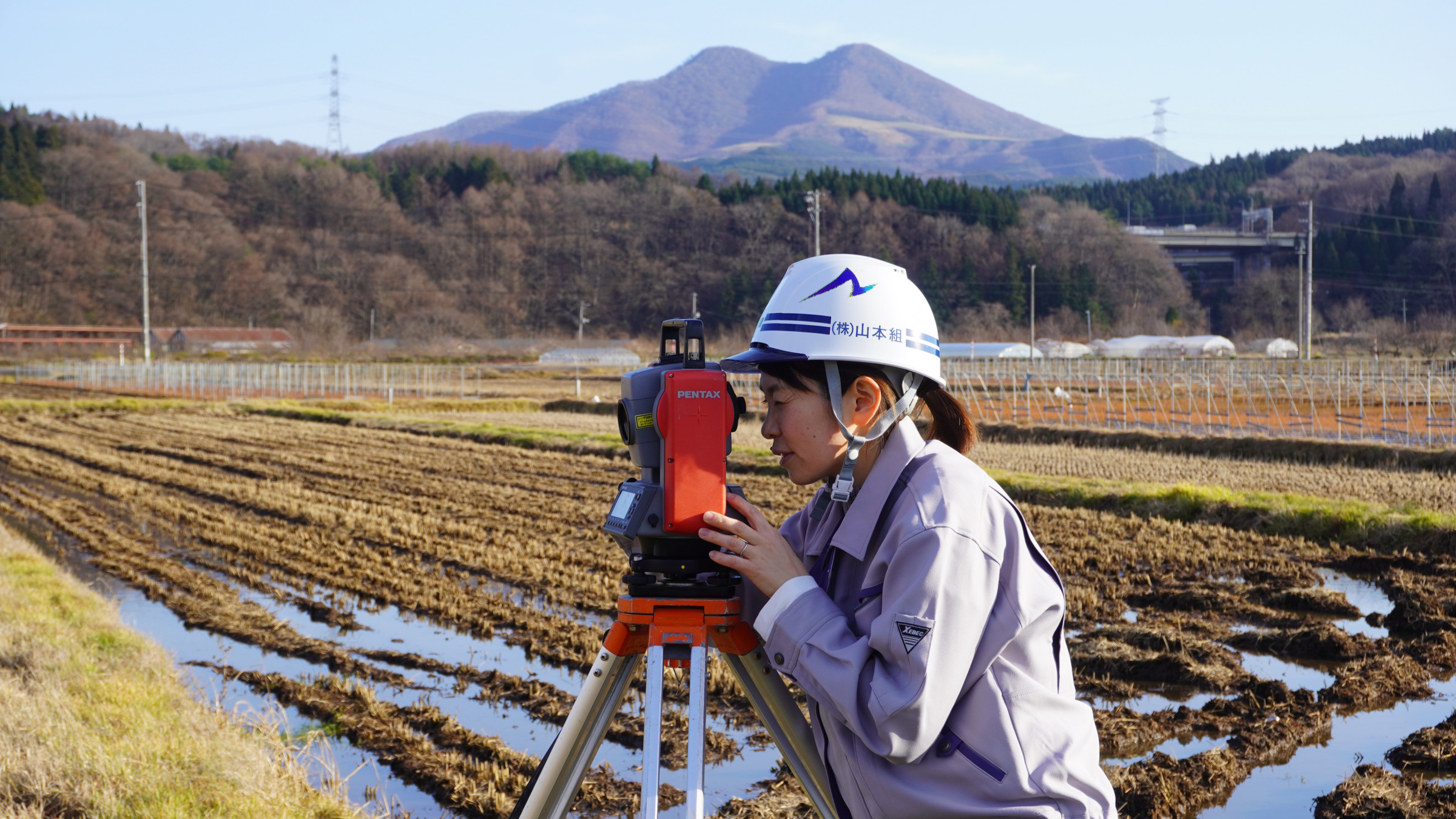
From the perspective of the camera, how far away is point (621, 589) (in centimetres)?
762

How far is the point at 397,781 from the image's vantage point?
171 inches

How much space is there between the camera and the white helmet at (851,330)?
1747mm

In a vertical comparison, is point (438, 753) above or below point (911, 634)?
below

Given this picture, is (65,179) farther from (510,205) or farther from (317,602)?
(317,602)

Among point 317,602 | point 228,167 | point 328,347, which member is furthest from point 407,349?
point 317,602

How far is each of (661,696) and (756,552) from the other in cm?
33

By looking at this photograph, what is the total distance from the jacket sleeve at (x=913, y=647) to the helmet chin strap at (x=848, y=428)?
0.66 ft

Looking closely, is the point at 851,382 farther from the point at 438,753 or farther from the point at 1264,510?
the point at 1264,510

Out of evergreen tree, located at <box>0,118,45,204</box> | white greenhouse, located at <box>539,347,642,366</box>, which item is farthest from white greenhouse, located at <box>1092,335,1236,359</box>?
evergreen tree, located at <box>0,118,45,204</box>

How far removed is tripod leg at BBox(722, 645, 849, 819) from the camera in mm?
1891

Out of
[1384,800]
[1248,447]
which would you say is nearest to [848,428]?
[1384,800]

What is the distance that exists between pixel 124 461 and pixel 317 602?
10.7m

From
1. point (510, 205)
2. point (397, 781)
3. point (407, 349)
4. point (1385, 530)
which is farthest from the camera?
point (510, 205)

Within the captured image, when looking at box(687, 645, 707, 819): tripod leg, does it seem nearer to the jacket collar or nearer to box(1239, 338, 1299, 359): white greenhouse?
the jacket collar
